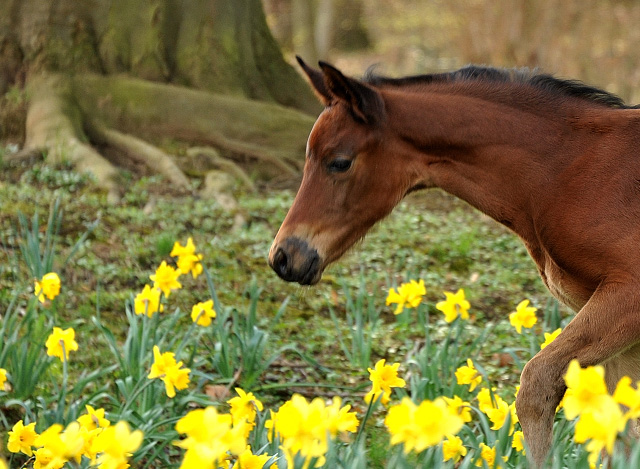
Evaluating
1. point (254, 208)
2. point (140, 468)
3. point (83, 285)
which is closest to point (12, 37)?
point (254, 208)

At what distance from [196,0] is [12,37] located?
1.93 metres

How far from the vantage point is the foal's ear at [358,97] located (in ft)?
10.7

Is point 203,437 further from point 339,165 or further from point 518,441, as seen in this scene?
point 339,165

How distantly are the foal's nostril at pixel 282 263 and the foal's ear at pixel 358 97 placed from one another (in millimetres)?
634

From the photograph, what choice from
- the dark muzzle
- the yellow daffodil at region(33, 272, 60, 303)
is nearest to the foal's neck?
the dark muzzle

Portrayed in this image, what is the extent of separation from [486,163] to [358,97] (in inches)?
23.2

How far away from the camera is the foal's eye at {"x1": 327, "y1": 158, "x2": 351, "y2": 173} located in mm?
3380

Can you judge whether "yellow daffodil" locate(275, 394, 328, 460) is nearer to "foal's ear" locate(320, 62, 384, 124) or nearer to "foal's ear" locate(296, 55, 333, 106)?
"foal's ear" locate(320, 62, 384, 124)

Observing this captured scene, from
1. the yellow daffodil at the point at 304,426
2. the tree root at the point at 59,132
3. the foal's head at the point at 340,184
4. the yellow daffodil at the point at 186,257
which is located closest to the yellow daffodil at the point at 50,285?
the yellow daffodil at the point at 186,257

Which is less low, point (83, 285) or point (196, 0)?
point (196, 0)

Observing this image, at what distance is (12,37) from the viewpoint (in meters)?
7.99

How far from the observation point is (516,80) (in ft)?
11.4

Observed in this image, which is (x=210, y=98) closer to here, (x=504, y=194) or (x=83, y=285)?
(x=83, y=285)

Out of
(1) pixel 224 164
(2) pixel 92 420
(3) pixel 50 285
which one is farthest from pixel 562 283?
(1) pixel 224 164
